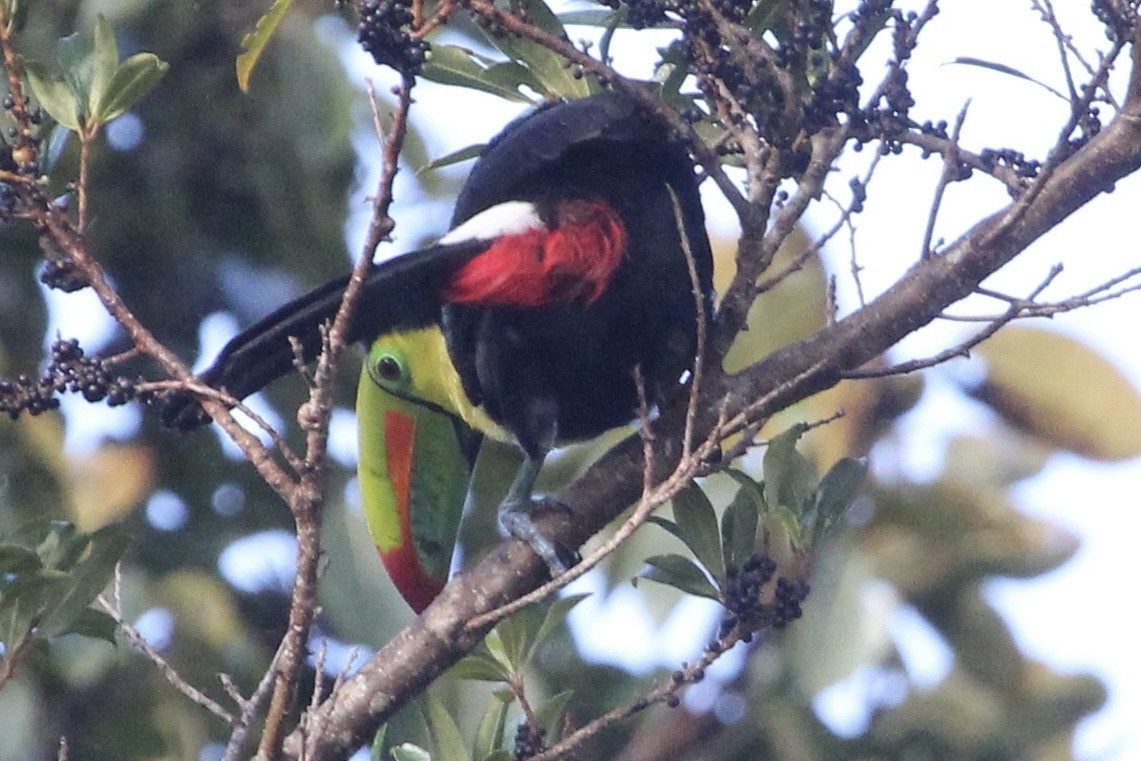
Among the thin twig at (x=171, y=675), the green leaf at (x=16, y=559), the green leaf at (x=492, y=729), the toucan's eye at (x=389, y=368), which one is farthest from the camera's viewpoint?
the toucan's eye at (x=389, y=368)

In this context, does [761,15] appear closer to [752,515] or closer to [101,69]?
[752,515]

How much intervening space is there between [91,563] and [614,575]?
2.82ft

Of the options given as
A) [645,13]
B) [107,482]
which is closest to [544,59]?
[645,13]

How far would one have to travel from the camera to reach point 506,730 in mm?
1876

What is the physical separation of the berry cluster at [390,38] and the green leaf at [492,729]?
789 millimetres

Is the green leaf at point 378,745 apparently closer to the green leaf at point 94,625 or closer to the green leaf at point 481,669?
the green leaf at point 481,669

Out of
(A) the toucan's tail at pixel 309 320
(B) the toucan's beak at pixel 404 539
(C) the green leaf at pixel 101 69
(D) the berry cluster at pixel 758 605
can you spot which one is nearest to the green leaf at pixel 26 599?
(A) the toucan's tail at pixel 309 320

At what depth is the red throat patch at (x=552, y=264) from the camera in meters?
1.98

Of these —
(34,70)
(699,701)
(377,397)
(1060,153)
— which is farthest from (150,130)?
(1060,153)

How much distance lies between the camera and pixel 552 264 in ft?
6.59

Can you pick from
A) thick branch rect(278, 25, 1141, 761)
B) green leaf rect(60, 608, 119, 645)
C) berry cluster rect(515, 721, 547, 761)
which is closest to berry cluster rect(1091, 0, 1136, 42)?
thick branch rect(278, 25, 1141, 761)

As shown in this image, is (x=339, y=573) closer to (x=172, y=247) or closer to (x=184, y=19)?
(x=172, y=247)

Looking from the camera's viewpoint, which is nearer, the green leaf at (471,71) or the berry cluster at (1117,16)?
the berry cluster at (1117,16)

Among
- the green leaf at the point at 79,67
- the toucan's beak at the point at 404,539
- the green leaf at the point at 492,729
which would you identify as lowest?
the green leaf at the point at 492,729
